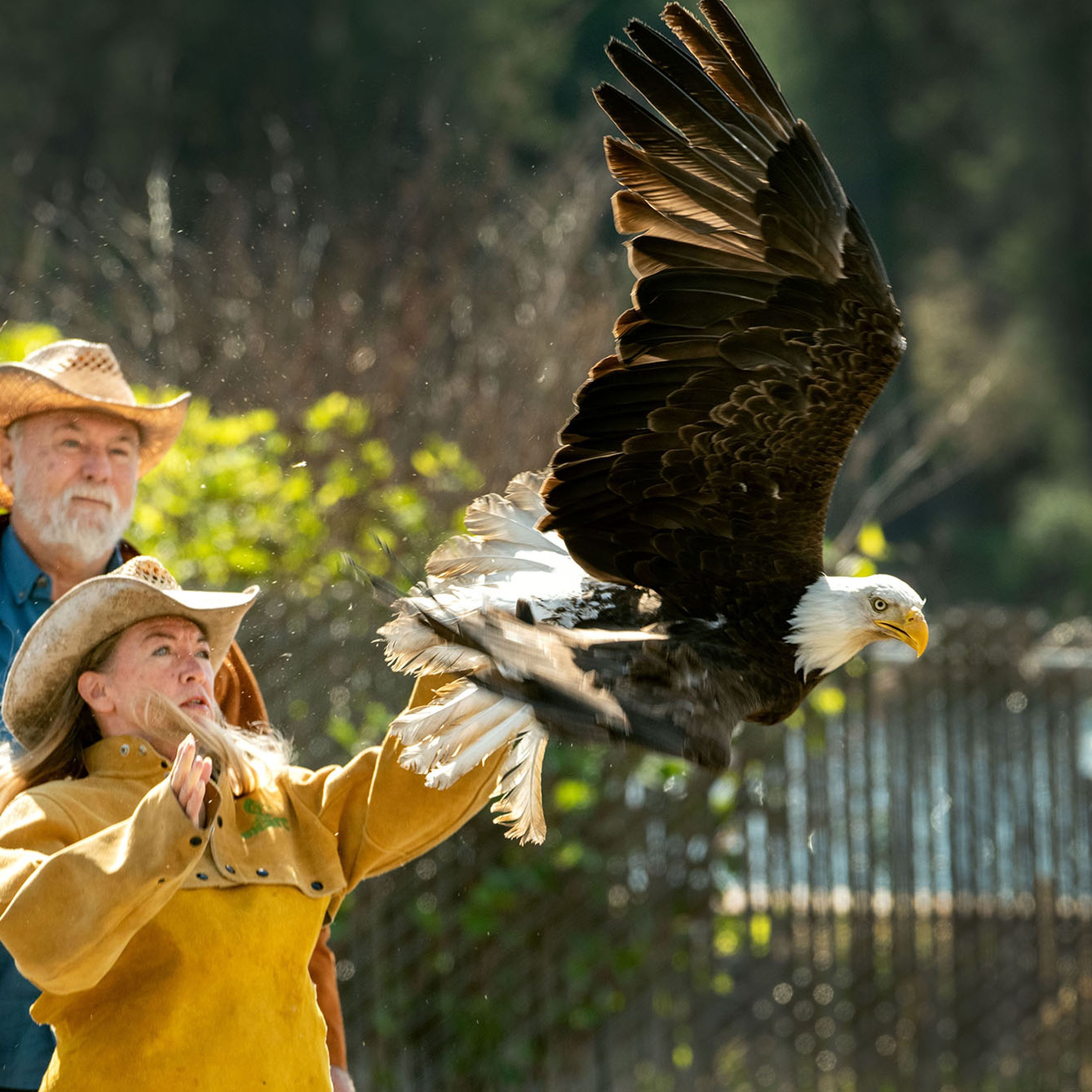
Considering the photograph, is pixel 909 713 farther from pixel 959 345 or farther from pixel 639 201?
pixel 959 345

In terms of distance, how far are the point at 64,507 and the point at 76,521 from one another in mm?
36

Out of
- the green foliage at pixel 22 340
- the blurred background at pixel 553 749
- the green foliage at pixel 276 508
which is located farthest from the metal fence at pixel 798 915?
the green foliage at pixel 22 340

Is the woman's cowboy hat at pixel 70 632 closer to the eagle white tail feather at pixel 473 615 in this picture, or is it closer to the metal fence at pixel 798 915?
the eagle white tail feather at pixel 473 615

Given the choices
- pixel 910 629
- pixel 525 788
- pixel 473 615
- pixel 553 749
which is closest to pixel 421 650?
pixel 473 615

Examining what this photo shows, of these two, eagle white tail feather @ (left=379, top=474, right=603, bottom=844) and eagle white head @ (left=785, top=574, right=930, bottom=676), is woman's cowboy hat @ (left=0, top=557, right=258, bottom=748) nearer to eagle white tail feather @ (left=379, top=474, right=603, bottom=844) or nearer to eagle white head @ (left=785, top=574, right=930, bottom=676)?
eagle white tail feather @ (left=379, top=474, right=603, bottom=844)

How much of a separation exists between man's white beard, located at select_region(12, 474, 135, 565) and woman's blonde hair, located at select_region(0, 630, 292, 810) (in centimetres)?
52

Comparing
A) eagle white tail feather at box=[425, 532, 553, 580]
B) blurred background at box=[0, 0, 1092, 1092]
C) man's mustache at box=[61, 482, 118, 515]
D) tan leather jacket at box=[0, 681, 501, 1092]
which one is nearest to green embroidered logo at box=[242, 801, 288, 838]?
tan leather jacket at box=[0, 681, 501, 1092]

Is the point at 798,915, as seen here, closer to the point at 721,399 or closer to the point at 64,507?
the point at 721,399

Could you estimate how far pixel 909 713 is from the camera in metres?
5.84

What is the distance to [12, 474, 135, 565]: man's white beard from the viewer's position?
2910 millimetres

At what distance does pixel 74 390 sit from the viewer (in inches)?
119

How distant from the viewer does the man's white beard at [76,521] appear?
291 cm

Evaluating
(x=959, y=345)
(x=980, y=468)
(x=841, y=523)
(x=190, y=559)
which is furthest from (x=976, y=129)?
(x=190, y=559)

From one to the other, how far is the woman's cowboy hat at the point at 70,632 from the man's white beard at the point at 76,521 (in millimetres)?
518
